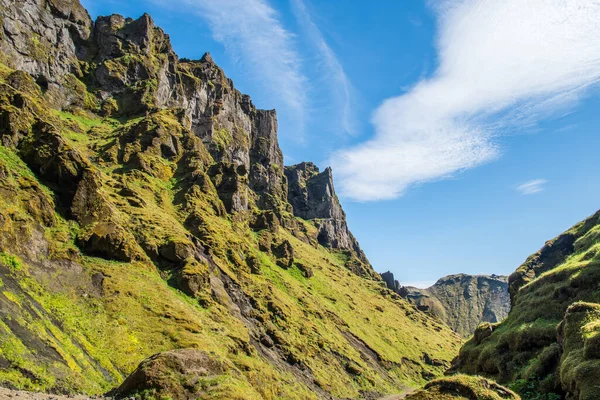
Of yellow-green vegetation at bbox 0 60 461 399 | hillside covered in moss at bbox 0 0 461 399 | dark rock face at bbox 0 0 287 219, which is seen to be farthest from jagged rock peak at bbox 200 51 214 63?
yellow-green vegetation at bbox 0 60 461 399

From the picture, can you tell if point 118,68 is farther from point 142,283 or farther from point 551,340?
point 551,340

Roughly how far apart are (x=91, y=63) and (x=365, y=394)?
137 metres

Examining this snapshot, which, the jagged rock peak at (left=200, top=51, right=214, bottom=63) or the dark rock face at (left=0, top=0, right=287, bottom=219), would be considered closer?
the dark rock face at (left=0, top=0, right=287, bottom=219)

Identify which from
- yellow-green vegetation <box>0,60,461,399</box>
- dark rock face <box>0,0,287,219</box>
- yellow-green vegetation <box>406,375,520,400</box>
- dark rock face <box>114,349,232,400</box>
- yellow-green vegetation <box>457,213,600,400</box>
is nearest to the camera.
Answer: yellow-green vegetation <box>406,375,520,400</box>

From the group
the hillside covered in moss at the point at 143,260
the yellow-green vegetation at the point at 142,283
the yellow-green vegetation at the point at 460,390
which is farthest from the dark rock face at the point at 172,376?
the yellow-green vegetation at the point at 460,390

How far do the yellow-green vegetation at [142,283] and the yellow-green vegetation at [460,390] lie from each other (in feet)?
30.8

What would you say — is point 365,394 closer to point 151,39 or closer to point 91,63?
point 91,63

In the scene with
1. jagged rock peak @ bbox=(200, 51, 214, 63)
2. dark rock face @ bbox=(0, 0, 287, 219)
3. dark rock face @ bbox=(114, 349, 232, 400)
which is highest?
jagged rock peak @ bbox=(200, 51, 214, 63)

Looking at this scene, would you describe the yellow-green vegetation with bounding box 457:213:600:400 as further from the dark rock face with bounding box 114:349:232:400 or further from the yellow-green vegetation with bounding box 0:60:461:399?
the dark rock face with bounding box 114:349:232:400

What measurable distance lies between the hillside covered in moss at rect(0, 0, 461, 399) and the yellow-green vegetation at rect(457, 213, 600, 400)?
21.7 m

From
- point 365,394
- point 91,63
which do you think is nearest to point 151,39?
point 91,63

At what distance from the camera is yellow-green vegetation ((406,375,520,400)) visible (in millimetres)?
14269

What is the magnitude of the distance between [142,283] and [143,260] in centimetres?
645

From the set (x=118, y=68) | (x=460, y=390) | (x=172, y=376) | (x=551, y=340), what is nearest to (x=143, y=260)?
(x=172, y=376)
